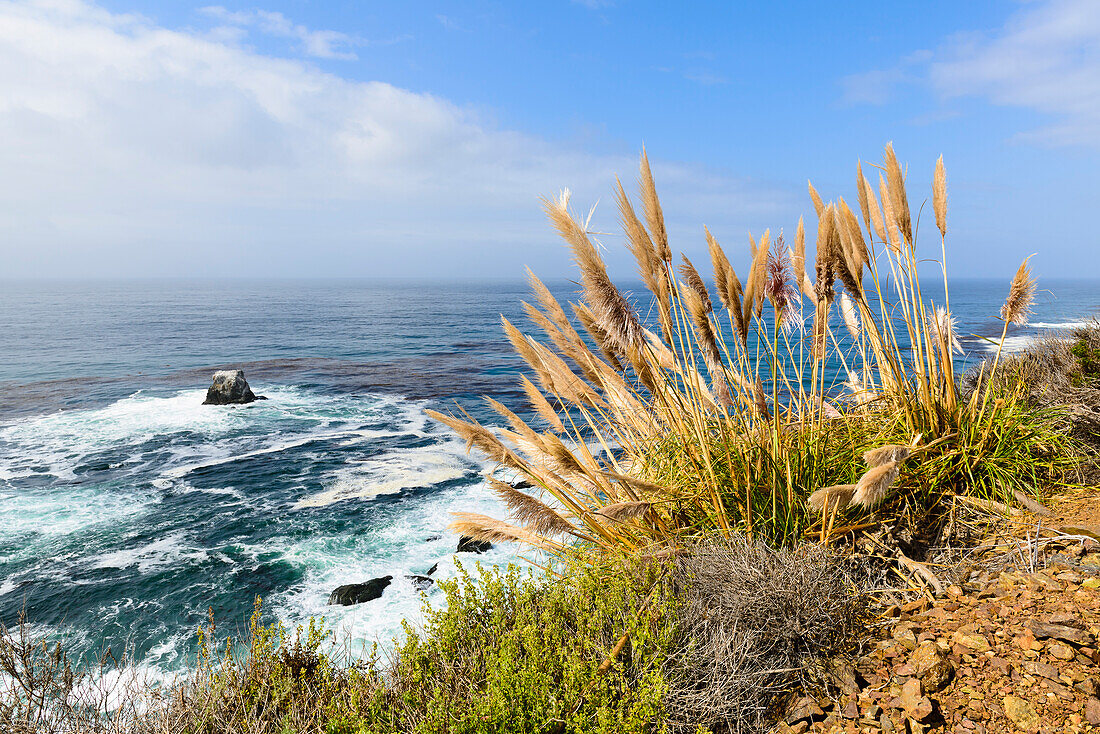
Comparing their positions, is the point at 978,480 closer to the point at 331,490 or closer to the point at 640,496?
the point at 640,496

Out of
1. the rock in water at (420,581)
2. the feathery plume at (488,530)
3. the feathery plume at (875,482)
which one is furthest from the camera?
the rock in water at (420,581)

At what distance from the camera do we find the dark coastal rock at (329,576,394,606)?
26.5 ft

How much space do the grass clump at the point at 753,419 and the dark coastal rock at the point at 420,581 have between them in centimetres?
499

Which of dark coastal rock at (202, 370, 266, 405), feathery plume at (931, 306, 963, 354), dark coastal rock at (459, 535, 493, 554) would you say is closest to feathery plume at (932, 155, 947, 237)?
feathery plume at (931, 306, 963, 354)

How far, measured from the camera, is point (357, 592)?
8.19m

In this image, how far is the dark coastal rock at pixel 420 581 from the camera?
331 inches

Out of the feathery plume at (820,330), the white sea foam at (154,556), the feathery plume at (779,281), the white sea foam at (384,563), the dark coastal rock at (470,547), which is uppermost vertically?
the feathery plume at (779,281)

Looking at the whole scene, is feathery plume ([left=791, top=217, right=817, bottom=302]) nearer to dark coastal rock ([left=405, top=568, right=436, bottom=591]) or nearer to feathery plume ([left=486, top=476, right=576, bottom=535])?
feathery plume ([left=486, top=476, right=576, bottom=535])

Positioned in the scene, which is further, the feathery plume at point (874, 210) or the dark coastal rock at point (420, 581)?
→ the dark coastal rock at point (420, 581)

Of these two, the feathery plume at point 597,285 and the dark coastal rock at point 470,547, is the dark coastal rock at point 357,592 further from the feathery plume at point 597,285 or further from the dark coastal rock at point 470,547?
the feathery plume at point 597,285

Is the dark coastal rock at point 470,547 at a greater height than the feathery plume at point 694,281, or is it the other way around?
the feathery plume at point 694,281

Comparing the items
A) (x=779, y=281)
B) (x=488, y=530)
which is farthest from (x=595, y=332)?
(x=488, y=530)

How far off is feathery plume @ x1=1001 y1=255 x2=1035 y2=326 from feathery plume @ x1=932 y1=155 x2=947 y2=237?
634 millimetres

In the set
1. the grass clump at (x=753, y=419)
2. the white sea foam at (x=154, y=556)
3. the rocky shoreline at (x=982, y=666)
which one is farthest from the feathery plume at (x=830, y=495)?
the white sea foam at (x=154, y=556)
